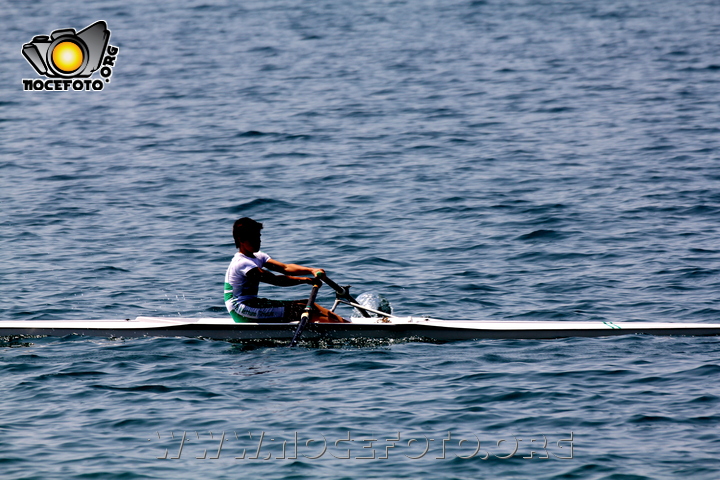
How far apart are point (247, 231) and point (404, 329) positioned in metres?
2.11

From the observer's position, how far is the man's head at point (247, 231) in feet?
34.7

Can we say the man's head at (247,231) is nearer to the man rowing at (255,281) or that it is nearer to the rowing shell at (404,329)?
the man rowing at (255,281)

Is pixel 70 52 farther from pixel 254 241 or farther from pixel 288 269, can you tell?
pixel 288 269

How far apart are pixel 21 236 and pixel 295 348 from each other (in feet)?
25.7

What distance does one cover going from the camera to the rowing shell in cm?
1077

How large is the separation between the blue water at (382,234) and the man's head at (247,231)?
1207mm

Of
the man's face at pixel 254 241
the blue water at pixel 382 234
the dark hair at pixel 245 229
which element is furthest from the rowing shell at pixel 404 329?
the dark hair at pixel 245 229

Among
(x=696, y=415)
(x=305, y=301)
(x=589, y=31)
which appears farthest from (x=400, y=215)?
(x=589, y=31)

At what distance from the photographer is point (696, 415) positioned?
28.0 feet

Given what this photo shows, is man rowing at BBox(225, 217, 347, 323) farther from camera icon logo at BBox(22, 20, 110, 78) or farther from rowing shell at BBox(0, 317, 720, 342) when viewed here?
camera icon logo at BBox(22, 20, 110, 78)

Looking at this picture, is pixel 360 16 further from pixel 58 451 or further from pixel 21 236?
pixel 58 451

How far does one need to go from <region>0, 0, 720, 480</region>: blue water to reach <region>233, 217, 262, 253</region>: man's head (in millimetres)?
1207

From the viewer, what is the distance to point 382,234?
1602cm

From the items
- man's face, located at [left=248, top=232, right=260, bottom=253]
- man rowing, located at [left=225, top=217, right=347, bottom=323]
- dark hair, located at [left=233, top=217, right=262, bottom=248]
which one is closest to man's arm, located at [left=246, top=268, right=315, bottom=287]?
man rowing, located at [left=225, top=217, right=347, bottom=323]
